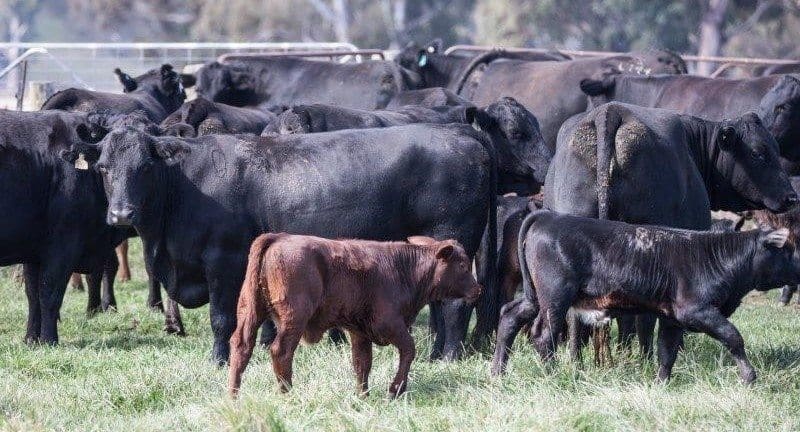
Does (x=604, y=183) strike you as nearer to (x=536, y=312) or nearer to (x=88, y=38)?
(x=536, y=312)

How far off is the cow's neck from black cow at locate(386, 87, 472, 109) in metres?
3.17

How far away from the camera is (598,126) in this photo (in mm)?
8195

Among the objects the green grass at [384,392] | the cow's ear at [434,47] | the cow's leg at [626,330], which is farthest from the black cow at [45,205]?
the cow's ear at [434,47]

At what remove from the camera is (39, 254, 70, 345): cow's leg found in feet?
30.5

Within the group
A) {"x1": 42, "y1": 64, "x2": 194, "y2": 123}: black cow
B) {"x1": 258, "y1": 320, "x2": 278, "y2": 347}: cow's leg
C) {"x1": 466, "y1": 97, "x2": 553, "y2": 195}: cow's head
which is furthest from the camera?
{"x1": 42, "y1": 64, "x2": 194, "y2": 123}: black cow

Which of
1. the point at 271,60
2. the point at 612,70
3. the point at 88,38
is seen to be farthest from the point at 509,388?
the point at 88,38

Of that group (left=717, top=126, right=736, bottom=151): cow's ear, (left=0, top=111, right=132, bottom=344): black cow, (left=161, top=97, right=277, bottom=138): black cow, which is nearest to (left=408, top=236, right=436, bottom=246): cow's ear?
(left=717, top=126, right=736, bottom=151): cow's ear

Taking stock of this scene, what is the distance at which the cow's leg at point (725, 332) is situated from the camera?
23.4 ft

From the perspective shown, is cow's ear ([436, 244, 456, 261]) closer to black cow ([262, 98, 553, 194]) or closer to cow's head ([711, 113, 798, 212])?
cow's head ([711, 113, 798, 212])

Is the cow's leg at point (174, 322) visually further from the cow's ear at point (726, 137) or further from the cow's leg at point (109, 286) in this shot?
the cow's ear at point (726, 137)

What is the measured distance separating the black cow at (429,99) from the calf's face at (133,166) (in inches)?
158

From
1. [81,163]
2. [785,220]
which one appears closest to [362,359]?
[81,163]

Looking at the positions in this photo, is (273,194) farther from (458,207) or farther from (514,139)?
(514,139)

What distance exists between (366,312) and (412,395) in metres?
0.50
